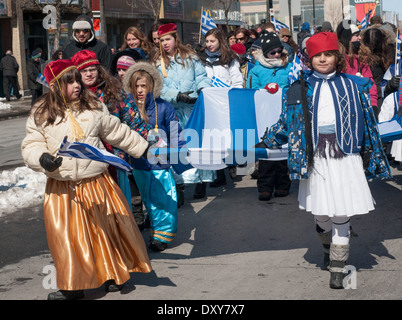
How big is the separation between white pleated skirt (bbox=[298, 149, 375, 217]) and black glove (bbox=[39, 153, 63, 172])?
5.99 feet

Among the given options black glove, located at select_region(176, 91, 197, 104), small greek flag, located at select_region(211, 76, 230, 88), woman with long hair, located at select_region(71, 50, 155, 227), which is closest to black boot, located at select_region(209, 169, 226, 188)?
small greek flag, located at select_region(211, 76, 230, 88)

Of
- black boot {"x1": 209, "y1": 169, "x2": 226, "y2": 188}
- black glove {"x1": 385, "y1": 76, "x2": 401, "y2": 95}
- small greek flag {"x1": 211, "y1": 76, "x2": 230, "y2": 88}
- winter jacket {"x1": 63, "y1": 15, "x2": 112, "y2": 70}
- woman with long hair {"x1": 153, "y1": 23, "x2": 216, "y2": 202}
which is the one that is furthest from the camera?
black boot {"x1": 209, "y1": 169, "x2": 226, "y2": 188}

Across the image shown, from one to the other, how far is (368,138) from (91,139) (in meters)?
2.04

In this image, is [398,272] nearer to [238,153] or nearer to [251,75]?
[238,153]

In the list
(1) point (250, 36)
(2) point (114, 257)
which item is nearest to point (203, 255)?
(2) point (114, 257)

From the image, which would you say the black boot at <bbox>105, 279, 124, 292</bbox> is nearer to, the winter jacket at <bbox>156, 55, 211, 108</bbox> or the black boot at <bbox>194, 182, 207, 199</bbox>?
the winter jacket at <bbox>156, 55, 211, 108</bbox>

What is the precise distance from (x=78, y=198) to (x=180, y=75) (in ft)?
12.0

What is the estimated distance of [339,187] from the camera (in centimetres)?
531

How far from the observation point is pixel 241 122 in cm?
796

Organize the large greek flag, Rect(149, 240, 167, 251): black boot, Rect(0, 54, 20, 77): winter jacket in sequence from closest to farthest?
Rect(149, 240, 167, 251): black boot < the large greek flag < Rect(0, 54, 20, 77): winter jacket

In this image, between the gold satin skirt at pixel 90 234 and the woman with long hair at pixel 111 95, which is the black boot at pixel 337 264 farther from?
the woman with long hair at pixel 111 95

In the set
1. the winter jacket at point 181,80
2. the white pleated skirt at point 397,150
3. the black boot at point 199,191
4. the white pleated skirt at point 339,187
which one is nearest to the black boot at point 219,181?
the black boot at point 199,191

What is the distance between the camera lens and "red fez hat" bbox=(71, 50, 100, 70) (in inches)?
237

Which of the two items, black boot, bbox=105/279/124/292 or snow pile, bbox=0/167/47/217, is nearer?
black boot, bbox=105/279/124/292
